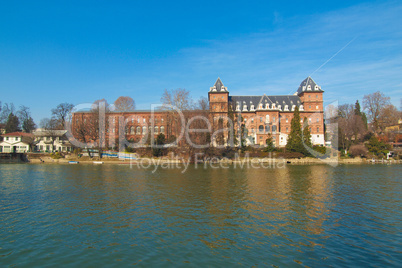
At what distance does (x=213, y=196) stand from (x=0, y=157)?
53.8 m

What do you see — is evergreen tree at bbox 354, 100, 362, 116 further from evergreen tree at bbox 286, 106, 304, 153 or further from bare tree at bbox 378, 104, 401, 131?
evergreen tree at bbox 286, 106, 304, 153

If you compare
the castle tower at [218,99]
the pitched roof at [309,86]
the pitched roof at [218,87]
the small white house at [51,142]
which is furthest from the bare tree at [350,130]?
the small white house at [51,142]

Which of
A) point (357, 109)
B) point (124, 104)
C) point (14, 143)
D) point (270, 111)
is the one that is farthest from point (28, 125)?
point (357, 109)

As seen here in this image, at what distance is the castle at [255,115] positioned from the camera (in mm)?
65250

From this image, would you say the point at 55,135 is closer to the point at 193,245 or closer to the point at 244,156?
the point at 244,156

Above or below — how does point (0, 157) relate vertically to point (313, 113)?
below

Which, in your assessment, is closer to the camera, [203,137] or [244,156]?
[203,137]

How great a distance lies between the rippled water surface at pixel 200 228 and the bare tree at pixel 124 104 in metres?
64.8

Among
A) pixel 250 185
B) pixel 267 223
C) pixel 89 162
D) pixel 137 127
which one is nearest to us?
pixel 267 223

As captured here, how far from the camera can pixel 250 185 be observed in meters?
22.1

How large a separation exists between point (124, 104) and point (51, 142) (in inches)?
967

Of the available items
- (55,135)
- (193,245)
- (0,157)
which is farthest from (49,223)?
(55,135)

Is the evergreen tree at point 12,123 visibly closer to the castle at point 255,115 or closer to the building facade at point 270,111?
the castle at point 255,115

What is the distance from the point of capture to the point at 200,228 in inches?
430
